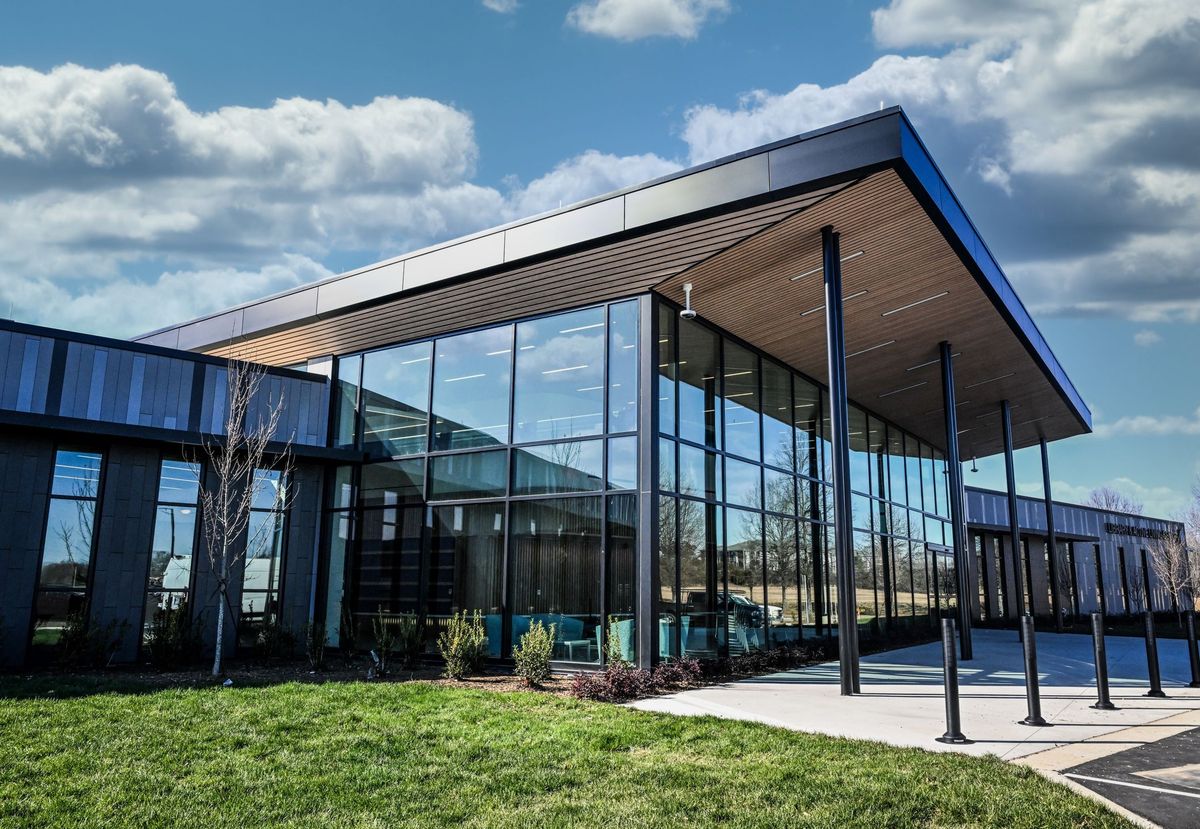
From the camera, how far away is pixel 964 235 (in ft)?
39.9

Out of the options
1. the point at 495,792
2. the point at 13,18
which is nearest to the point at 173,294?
the point at 13,18

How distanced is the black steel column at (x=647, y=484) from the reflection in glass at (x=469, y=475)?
2.66m

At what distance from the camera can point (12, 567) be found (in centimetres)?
1234

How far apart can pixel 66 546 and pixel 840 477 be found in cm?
1218

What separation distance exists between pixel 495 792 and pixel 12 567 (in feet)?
34.7

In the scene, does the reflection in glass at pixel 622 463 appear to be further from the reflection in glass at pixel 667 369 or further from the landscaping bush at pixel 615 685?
the landscaping bush at pixel 615 685

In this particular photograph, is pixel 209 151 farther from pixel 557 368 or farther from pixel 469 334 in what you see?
pixel 557 368

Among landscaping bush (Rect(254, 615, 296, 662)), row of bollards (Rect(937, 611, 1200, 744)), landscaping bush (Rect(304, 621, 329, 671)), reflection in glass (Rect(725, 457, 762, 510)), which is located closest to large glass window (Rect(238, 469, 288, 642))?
landscaping bush (Rect(254, 615, 296, 662))

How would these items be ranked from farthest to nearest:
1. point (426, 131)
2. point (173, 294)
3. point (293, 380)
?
point (173, 294), point (426, 131), point (293, 380)

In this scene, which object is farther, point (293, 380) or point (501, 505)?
point (293, 380)

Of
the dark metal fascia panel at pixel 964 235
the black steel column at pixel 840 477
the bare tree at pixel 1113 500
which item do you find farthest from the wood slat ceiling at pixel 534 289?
the bare tree at pixel 1113 500

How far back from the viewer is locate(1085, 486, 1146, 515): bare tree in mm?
55134

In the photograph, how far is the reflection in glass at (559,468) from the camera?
41.1 ft

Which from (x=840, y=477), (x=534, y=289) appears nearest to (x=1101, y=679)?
(x=840, y=477)
